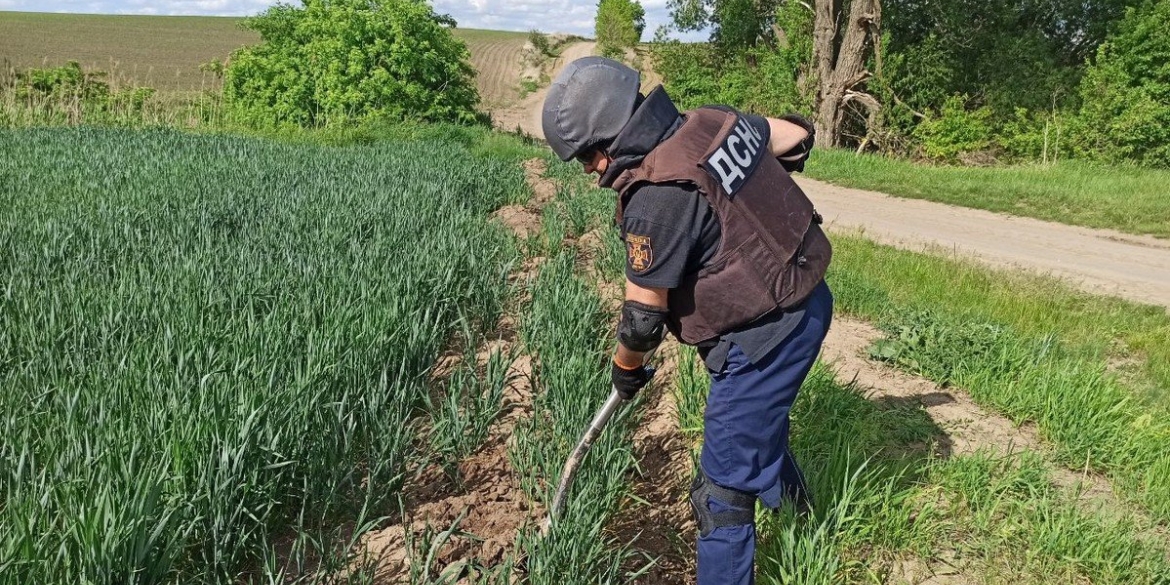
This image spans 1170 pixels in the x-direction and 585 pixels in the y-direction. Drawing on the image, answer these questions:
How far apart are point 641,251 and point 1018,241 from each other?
7.52 meters

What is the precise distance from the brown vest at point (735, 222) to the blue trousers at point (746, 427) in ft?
0.38

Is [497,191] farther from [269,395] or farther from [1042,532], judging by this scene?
[1042,532]

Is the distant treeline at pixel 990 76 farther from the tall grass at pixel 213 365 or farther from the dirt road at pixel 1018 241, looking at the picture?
the tall grass at pixel 213 365

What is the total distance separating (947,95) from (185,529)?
1800 cm

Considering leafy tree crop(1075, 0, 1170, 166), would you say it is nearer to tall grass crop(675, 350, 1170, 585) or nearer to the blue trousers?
tall grass crop(675, 350, 1170, 585)

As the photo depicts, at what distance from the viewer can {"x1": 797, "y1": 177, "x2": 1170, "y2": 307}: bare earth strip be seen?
257 inches

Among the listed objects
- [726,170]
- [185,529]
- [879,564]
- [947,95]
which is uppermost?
[947,95]

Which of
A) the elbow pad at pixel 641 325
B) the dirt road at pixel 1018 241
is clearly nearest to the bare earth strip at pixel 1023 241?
the dirt road at pixel 1018 241

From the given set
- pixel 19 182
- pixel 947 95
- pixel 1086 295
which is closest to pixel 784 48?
pixel 947 95

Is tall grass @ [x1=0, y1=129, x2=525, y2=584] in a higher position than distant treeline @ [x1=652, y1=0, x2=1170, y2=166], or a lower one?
lower

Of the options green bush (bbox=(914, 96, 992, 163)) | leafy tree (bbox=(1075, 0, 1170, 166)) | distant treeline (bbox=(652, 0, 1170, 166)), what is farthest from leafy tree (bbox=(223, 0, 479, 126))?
leafy tree (bbox=(1075, 0, 1170, 166))

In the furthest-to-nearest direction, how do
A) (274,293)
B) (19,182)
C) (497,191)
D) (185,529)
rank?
(497,191) → (19,182) → (274,293) → (185,529)

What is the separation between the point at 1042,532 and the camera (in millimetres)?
2492

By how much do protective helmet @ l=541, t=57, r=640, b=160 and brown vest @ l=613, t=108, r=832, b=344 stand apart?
12 cm
